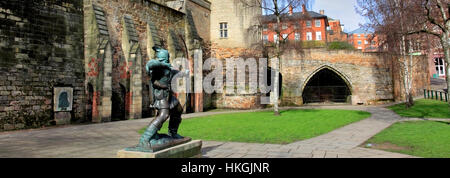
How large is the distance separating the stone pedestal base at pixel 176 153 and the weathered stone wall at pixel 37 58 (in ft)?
30.3

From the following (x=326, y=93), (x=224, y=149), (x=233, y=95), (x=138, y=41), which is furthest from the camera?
(x=326, y=93)

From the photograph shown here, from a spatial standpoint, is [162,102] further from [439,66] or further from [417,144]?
[439,66]

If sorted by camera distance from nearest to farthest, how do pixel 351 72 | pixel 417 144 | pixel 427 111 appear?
1. pixel 417 144
2. pixel 427 111
3. pixel 351 72

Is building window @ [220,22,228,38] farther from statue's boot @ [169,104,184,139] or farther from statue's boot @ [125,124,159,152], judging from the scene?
statue's boot @ [125,124,159,152]

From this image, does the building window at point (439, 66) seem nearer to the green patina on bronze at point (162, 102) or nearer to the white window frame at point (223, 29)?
the white window frame at point (223, 29)

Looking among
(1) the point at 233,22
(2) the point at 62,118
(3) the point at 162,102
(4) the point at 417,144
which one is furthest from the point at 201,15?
(3) the point at 162,102

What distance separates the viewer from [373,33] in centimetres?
1839

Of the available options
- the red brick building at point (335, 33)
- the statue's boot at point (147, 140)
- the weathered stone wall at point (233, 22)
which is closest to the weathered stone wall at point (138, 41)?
the weathered stone wall at point (233, 22)

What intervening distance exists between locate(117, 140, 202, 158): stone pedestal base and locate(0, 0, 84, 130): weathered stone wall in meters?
9.23

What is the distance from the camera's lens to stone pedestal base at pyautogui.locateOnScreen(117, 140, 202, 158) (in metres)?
3.81

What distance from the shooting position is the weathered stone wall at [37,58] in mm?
10617

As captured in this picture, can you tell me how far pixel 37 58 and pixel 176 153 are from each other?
10100 millimetres

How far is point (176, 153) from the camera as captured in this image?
4.25 m

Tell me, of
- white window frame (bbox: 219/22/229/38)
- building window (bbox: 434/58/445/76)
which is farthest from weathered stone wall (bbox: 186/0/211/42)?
building window (bbox: 434/58/445/76)
